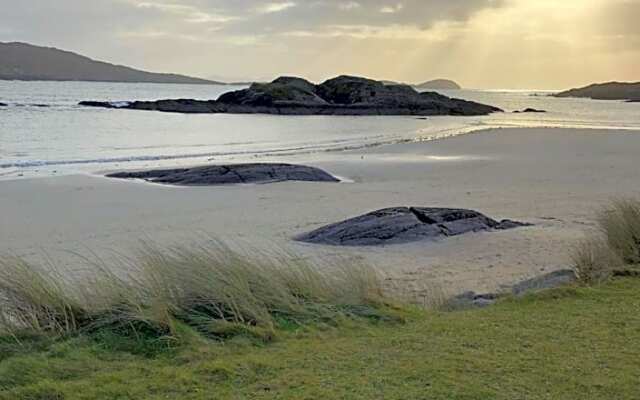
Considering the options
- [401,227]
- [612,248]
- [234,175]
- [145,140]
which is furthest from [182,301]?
[145,140]

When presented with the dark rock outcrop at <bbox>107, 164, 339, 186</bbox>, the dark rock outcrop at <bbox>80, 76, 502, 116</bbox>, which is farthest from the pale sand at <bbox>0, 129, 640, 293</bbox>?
the dark rock outcrop at <bbox>80, 76, 502, 116</bbox>

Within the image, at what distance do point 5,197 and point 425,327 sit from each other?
48.6ft

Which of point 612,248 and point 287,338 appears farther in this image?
point 612,248

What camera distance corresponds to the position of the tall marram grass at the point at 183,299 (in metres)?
5.93

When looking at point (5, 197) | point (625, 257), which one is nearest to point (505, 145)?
point (5, 197)

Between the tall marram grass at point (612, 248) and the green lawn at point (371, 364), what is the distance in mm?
1971

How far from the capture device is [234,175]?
21.8m

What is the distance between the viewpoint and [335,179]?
2292 cm

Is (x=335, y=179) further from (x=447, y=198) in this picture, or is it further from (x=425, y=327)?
(x=425, y=327)

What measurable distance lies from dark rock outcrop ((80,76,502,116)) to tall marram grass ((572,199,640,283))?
72532 mm

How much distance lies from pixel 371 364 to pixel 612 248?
17.7ft

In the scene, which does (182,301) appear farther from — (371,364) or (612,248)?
(612,248)

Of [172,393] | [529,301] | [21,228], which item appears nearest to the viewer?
[172,393]

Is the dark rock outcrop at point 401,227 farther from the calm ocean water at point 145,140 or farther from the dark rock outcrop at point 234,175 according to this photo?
the calm ocean water at point 145,140
